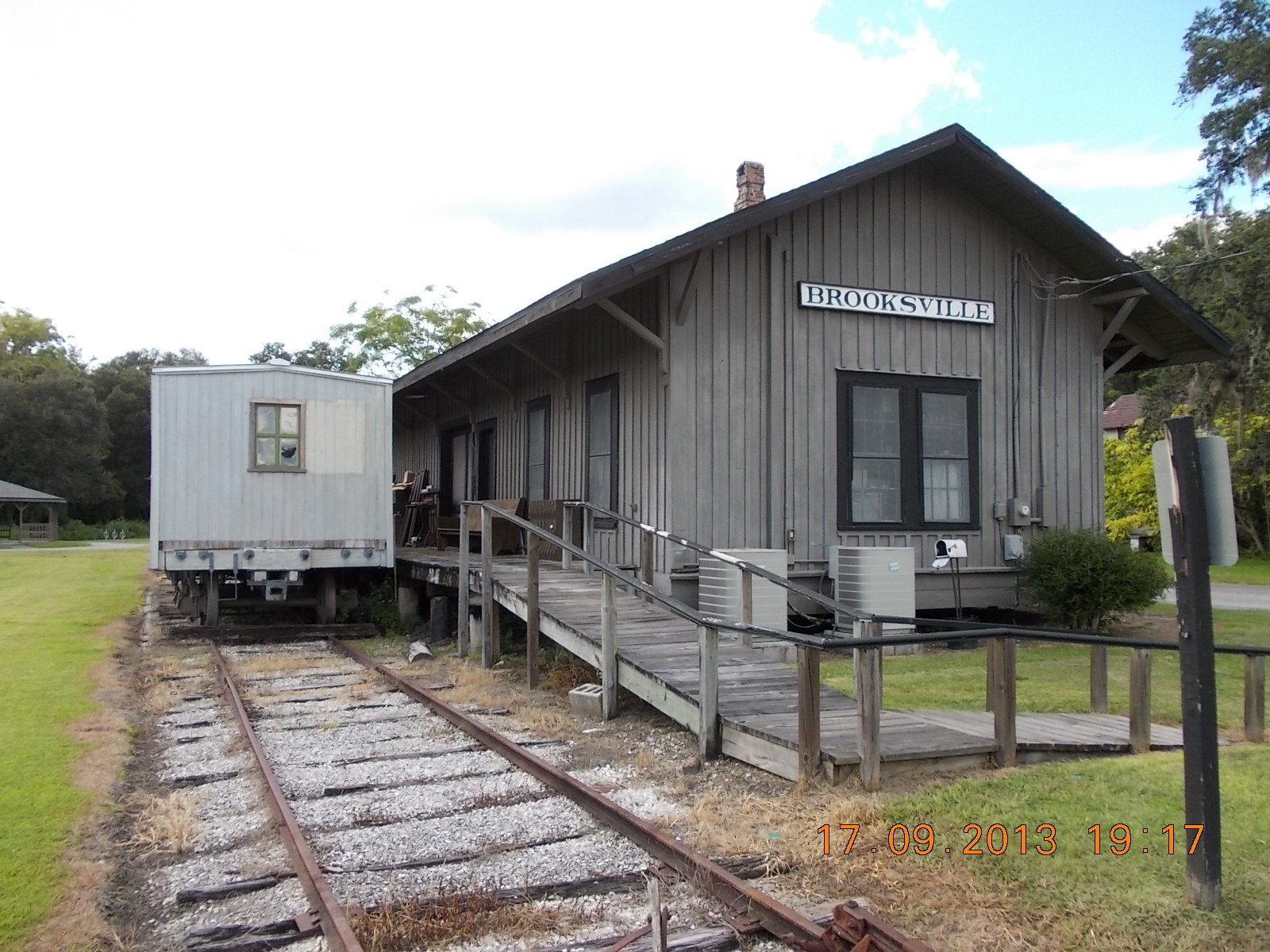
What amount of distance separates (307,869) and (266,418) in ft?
30.0

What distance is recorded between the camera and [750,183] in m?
13.2

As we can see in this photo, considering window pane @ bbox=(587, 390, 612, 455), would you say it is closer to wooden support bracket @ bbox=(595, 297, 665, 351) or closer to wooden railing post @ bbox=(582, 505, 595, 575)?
wooden railing post @ bbox=(582, 505, 595, 575)

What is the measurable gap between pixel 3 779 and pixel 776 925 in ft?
14.5

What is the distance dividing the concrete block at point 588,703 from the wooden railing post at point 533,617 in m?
0.89

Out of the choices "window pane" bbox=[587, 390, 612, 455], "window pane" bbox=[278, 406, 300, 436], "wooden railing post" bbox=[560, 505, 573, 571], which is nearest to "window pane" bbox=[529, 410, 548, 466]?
"window pane" bbox=[587, 390, 612, 455]

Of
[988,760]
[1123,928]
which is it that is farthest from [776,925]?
[988,760]

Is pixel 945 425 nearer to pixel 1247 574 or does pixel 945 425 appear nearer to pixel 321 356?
pixel 1247 574

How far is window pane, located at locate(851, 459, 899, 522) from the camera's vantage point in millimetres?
11461

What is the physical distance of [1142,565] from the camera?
37.7 feet

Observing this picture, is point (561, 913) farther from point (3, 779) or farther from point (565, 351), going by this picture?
point (565, 351)

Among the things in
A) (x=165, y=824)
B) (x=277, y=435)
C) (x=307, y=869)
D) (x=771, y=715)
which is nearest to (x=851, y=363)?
(x=771, y=715)

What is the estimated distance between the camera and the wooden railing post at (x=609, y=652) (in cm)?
763

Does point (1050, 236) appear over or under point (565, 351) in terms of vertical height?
over

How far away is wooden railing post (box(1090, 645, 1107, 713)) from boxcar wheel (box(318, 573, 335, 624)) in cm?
961
